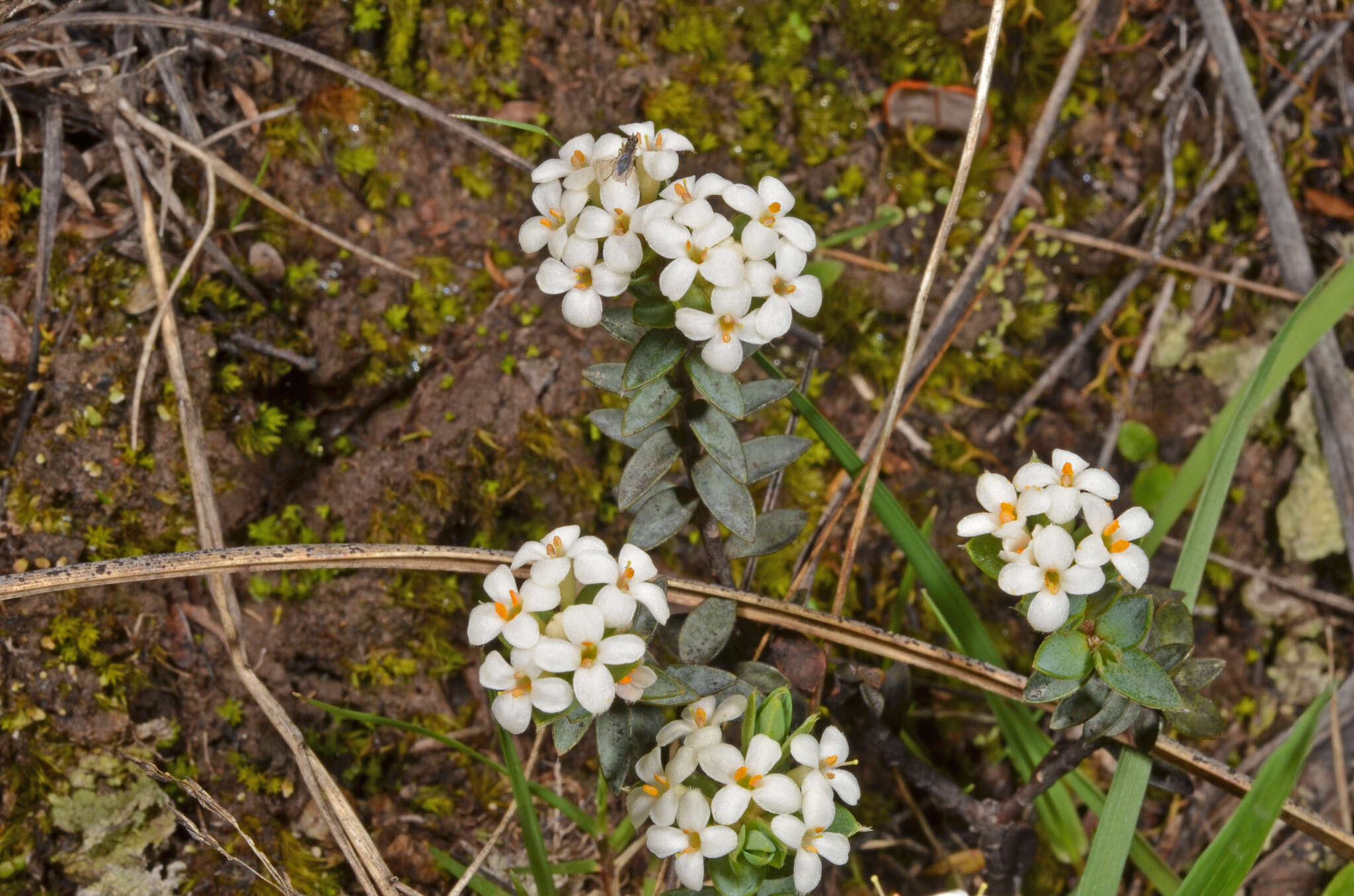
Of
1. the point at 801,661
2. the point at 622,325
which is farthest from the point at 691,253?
the point at 801,661

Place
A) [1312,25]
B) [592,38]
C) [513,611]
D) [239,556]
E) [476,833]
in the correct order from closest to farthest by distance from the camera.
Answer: [513,611] → [239,556] → [476,833] → [592,38] → [1312,25]

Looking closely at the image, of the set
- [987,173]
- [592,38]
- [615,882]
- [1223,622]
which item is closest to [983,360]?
[987,173]

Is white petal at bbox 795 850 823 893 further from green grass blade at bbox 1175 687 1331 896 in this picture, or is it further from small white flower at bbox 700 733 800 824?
green grass blade at bbox 1175 687 1331 896

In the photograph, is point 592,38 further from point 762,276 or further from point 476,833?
point 476,833

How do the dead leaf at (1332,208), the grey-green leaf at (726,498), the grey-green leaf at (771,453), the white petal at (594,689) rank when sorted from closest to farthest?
the white petal at (594,689) → the grey-green leaf at (726,498) → the grey-green leaf at (771,453) → the dead leaf at (1332,208)

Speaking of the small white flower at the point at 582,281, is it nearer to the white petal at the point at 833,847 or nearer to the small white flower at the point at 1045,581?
the small white flower at the point at 1045,581

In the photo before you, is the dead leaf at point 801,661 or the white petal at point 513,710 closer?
the white petal at point 513,710

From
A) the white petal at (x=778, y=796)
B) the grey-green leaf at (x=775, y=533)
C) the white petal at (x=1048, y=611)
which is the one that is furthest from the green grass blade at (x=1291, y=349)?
the white petal at (x=778, y=796)

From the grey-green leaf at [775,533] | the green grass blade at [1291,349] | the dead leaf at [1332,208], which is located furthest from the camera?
the dead leaf at [1332,208]

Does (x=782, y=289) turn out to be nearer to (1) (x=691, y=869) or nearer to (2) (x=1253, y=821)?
(1) (x=691, y=869)
